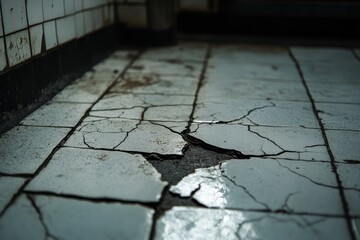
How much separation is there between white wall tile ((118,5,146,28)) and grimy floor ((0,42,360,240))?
3.98 feet

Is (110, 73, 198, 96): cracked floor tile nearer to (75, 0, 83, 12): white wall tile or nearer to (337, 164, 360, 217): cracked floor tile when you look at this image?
(75, 0, 83, 12): white wall tile

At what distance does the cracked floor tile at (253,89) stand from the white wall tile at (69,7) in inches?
46.4

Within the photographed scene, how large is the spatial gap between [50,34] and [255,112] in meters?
1.51

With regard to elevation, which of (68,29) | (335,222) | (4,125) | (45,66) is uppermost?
(68,29)

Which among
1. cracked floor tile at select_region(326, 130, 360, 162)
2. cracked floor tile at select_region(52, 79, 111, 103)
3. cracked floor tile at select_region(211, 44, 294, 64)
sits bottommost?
cracked floor tile at select_region(326, 130, 360, 162)

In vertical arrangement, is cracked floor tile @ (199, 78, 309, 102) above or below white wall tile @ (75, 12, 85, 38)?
below

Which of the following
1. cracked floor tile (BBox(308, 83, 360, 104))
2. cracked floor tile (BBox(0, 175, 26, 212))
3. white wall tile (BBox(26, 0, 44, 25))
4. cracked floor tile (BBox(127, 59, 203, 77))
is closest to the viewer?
cracked floor tile (BBox(0, 175, 26, 212))

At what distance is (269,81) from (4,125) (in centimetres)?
200

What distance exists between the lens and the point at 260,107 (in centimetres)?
260

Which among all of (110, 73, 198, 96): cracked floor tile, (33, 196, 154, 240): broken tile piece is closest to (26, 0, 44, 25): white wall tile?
(110, 73, 198, 96): cracked floor tile

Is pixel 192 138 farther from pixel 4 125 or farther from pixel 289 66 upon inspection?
pixel 289 66

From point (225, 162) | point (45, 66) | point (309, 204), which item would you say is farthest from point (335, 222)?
point (45, 66)

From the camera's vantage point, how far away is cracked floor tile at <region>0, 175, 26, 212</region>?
5.10ft

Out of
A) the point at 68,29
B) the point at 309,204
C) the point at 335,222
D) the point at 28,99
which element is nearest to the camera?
the point at 335,222
